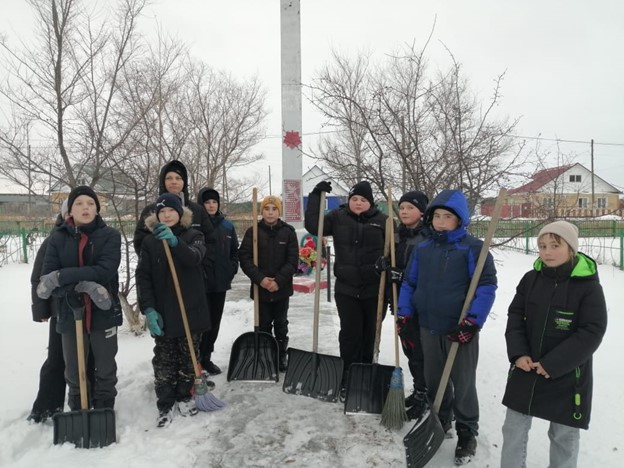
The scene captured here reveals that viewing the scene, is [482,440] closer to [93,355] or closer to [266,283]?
[266,283]

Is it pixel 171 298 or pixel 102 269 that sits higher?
pixel 102 269

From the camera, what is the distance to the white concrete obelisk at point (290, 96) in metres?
7.91

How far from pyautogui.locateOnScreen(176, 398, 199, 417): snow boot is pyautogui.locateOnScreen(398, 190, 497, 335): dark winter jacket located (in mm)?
1930

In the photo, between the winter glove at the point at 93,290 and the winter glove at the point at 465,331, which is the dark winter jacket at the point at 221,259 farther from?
the winter glove at the point at 465,331

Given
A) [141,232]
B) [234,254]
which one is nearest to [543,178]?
[234,254]

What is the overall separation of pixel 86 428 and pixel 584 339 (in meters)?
3.11

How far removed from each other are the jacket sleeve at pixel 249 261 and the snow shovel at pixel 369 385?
120 centimetres

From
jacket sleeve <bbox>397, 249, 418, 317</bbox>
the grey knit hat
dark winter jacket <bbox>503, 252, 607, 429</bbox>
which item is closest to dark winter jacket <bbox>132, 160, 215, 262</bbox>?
jacket sleeve <bbox>397, 249, 418, 317</bbox>

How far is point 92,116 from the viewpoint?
4.84 metres

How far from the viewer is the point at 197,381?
3.26m

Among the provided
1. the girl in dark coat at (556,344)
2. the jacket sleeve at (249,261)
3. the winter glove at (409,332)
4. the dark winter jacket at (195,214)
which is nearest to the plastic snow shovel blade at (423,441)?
the girl in dark coat at (556,344)

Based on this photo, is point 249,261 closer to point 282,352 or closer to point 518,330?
point 282,352

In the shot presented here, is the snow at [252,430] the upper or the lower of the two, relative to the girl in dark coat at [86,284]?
lower

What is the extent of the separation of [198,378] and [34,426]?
1.17 meters
